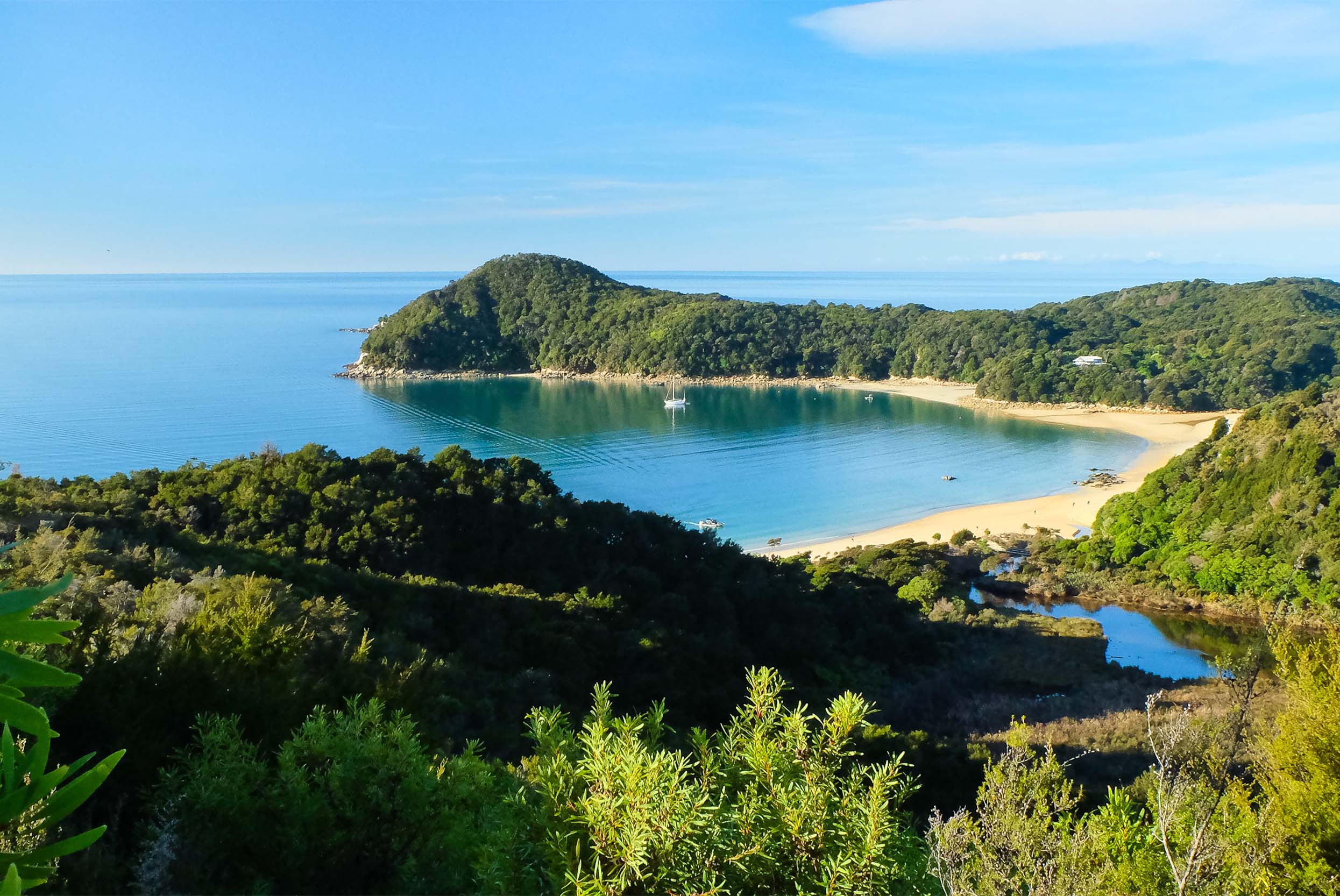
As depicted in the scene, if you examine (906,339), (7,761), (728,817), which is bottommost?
(728,817)

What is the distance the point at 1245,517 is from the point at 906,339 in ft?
178

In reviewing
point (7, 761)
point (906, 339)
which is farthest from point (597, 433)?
point (7, 761)

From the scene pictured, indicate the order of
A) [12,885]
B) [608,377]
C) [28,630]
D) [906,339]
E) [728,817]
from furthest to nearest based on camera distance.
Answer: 1. [906,339]
2. [608,377]
3. [728,817]
4. [28,630]
5. [12,885]

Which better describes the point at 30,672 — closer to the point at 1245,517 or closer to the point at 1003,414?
the point at 1245,517

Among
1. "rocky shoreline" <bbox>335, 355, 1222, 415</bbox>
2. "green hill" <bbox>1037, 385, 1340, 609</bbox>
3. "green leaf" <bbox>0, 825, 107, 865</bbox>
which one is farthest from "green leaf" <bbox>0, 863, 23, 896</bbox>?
"rocky shoreline" <bbox>335, 355, 1222, 415</bbox>

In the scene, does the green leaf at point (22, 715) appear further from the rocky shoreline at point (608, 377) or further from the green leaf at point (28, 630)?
the rocky shoreline at point (608, 377)

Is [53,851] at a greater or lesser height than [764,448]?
greater

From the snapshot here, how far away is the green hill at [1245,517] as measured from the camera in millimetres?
21938

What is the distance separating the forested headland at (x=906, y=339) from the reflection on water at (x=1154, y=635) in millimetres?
43333

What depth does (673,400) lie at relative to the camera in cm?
6056

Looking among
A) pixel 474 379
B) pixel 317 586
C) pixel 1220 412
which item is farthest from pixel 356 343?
pixel 317 586

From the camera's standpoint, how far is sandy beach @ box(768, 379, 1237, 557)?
103 feet

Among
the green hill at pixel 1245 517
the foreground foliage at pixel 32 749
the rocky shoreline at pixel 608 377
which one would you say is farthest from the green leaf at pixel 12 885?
the rocky shoreline at pixel 608 377

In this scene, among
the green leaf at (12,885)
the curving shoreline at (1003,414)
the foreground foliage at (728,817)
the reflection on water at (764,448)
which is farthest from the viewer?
the reflection on water at (764,448)
